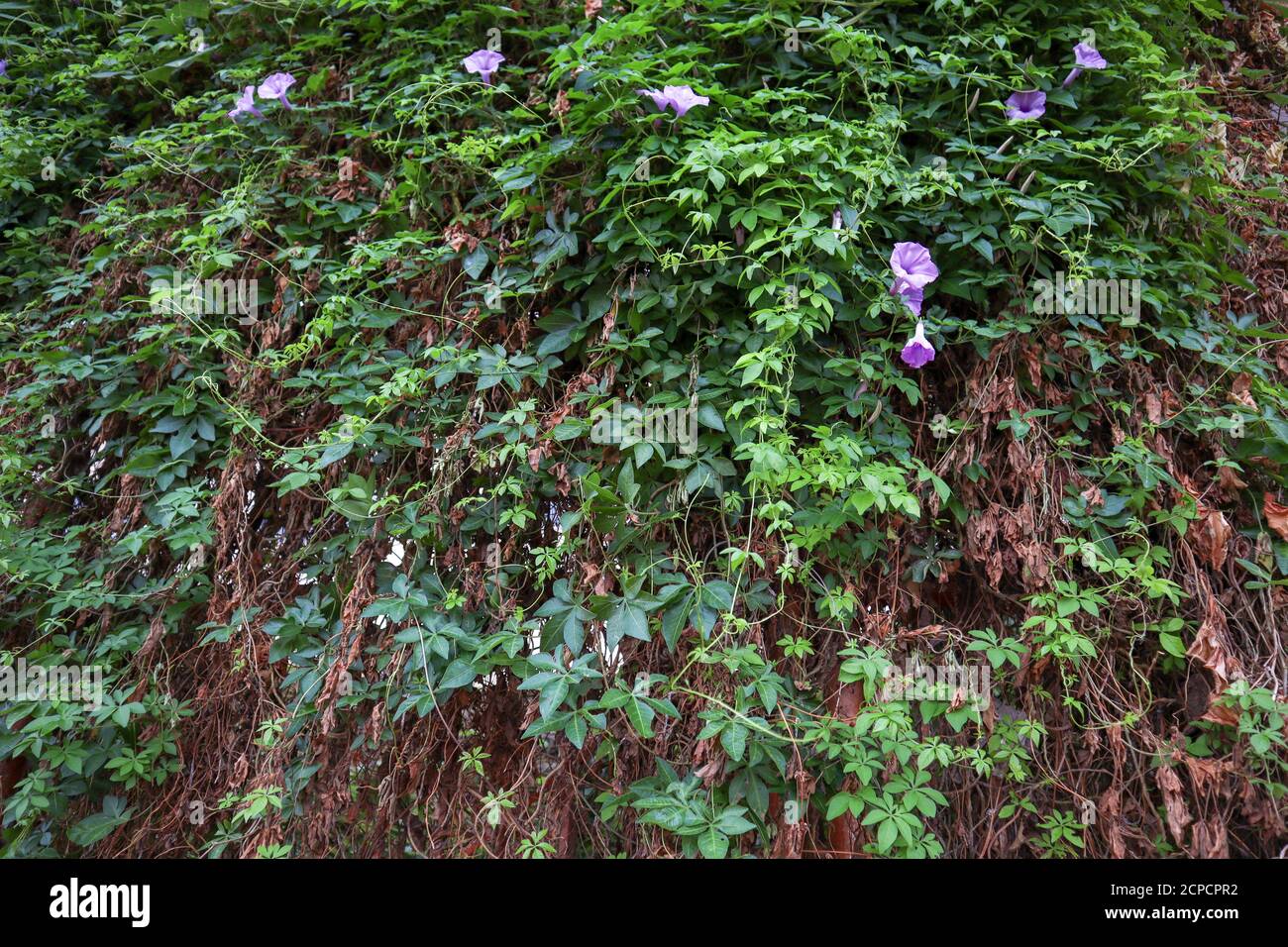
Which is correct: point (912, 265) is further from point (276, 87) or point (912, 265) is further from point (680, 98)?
point (276, 87)

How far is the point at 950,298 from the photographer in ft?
7.67

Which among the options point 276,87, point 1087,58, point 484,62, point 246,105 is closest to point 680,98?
point 484,62

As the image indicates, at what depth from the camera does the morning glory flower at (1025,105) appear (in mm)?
Result: 2246

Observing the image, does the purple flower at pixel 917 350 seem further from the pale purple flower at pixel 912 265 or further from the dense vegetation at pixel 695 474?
the pale purple flower at pixel 912 265

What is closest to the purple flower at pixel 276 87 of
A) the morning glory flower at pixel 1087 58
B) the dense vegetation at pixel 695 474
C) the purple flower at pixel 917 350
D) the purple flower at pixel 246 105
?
the purple flower at pixel 246 105

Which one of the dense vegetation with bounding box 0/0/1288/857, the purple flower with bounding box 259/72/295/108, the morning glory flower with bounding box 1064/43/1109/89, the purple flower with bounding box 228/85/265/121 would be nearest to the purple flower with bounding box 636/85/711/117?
the dense vegetation with bounding box 0/0/1288/857

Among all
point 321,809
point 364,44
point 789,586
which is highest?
point 364,44

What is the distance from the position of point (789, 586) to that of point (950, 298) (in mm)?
948

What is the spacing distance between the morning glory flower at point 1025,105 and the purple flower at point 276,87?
210 centimetres

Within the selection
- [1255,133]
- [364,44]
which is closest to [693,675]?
[364,44]

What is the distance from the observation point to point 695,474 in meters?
2.00

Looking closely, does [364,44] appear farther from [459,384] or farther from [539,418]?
[539,418]

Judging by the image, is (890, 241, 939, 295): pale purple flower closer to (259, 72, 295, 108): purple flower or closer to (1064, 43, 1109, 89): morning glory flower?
(1064, 43, 1109, 89): morning glory flower

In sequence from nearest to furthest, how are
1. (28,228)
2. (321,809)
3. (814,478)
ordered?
(814,478) < (321,809) < (28,228)
